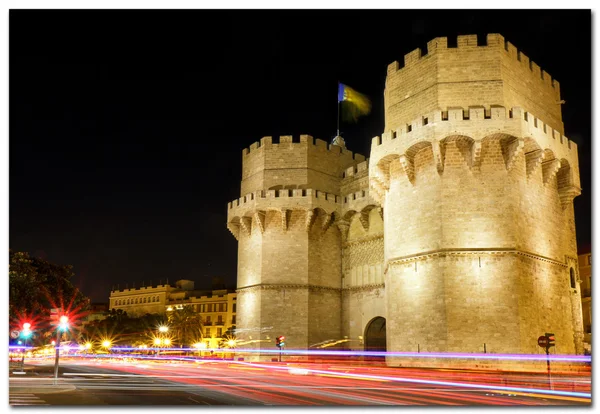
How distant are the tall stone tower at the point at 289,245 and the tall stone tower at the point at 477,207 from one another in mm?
7296

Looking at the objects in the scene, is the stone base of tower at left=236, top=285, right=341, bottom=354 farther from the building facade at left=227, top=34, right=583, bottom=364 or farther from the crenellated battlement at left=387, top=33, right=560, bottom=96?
the crenellated battlement at left=387, top=33, right=560, bottom=96

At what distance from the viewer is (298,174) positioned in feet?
106

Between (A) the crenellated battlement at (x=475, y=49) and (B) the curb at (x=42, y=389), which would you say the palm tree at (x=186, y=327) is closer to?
(A) the crenellated battlement at (x=475, y=49)

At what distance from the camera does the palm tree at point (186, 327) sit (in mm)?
49969

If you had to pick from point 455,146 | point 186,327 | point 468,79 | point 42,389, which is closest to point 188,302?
point 186,327

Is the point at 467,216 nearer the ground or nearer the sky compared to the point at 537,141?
nearer the ground

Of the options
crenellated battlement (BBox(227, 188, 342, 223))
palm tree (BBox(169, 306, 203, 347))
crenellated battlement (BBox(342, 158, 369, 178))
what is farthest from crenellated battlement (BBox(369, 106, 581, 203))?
palm tree (BBox(169, 306, 203, 347))

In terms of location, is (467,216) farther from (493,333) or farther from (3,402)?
(3,402)

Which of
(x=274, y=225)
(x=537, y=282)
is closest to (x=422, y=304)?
(x=537, y=282)

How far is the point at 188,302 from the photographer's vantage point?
7506 cm

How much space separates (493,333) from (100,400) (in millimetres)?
13688

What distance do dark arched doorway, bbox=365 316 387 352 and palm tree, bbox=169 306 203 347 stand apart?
77.9 feet

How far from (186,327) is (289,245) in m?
22.6

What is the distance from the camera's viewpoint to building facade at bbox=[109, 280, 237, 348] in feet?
230
